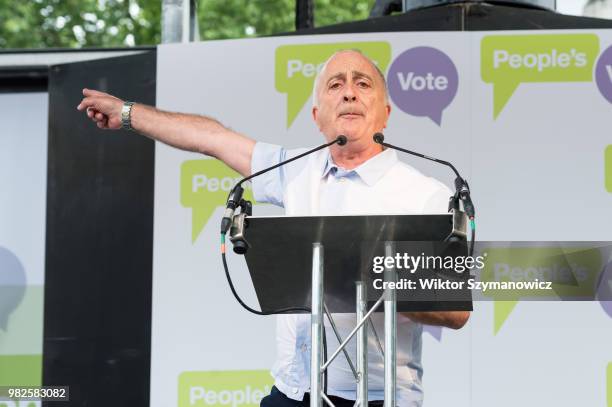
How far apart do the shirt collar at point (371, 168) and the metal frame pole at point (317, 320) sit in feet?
3.61

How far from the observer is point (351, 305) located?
306cm

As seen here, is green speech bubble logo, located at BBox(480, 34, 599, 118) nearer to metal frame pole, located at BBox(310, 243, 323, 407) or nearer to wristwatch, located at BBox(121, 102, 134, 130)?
wristwatch, located at BBox(121, 102, 134, 130)

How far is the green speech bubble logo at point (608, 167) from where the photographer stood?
15.1ft

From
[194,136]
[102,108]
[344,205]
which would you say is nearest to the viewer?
[344,205]

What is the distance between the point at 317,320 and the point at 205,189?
84.5 inches

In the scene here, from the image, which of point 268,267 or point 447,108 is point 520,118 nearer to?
point 447,108

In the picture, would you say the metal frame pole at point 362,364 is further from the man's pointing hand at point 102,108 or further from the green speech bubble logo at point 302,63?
the green speech bubble logo at point 302,63

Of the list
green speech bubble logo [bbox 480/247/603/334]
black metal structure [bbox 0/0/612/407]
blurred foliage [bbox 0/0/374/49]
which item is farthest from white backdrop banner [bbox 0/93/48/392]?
blurred foliage [bbox 0/0/374/49]

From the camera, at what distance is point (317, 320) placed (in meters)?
2.79

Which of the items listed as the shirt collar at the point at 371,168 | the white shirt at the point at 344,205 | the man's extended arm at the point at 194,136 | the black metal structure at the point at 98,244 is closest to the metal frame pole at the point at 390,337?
the white shirt at the point at 344,205

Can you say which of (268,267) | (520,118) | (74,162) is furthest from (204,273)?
(268,267)

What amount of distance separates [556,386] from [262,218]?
224 cm

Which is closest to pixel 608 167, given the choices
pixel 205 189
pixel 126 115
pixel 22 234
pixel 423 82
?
pixel 423 82

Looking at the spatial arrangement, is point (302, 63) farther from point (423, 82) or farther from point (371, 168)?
point (371, 168)
